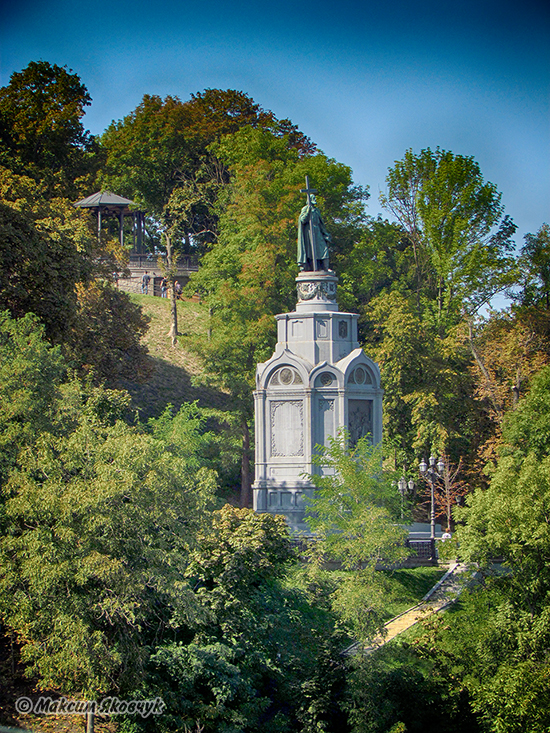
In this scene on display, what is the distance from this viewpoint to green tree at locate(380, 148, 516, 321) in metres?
40.2

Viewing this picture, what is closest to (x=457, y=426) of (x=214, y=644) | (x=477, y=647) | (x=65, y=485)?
(x=477, y=647)

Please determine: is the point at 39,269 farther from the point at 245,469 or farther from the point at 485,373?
the point at 485,373

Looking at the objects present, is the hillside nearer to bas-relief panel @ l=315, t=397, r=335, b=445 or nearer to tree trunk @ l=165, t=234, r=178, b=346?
tree trunk @ l=165, t=234, r=178, b=346

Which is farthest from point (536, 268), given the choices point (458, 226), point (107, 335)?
point (107, 335)

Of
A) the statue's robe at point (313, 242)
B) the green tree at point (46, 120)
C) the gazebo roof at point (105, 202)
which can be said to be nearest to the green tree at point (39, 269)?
the statue's robe at point (313, 242)

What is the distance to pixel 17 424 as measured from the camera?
52.9ft

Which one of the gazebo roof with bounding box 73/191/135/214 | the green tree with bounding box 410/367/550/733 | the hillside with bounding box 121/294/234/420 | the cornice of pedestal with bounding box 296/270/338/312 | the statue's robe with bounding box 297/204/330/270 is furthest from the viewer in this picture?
the gazebo roof with bounding box 73/191/135/214

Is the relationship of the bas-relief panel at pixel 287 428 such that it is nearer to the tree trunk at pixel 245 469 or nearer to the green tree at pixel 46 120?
the tree trunk at pixel 245 469

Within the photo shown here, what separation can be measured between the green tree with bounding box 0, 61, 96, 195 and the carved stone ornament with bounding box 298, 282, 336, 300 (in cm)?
1854

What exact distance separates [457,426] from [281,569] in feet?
62.8

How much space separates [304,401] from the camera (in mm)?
27562

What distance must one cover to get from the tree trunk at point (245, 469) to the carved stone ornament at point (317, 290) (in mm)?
8844

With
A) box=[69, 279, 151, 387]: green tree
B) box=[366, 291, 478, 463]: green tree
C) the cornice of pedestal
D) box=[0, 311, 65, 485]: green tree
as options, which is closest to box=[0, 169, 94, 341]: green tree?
box=[69, 279, 151, 387]: green tree

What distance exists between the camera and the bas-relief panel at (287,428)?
Answer: 27562mm
